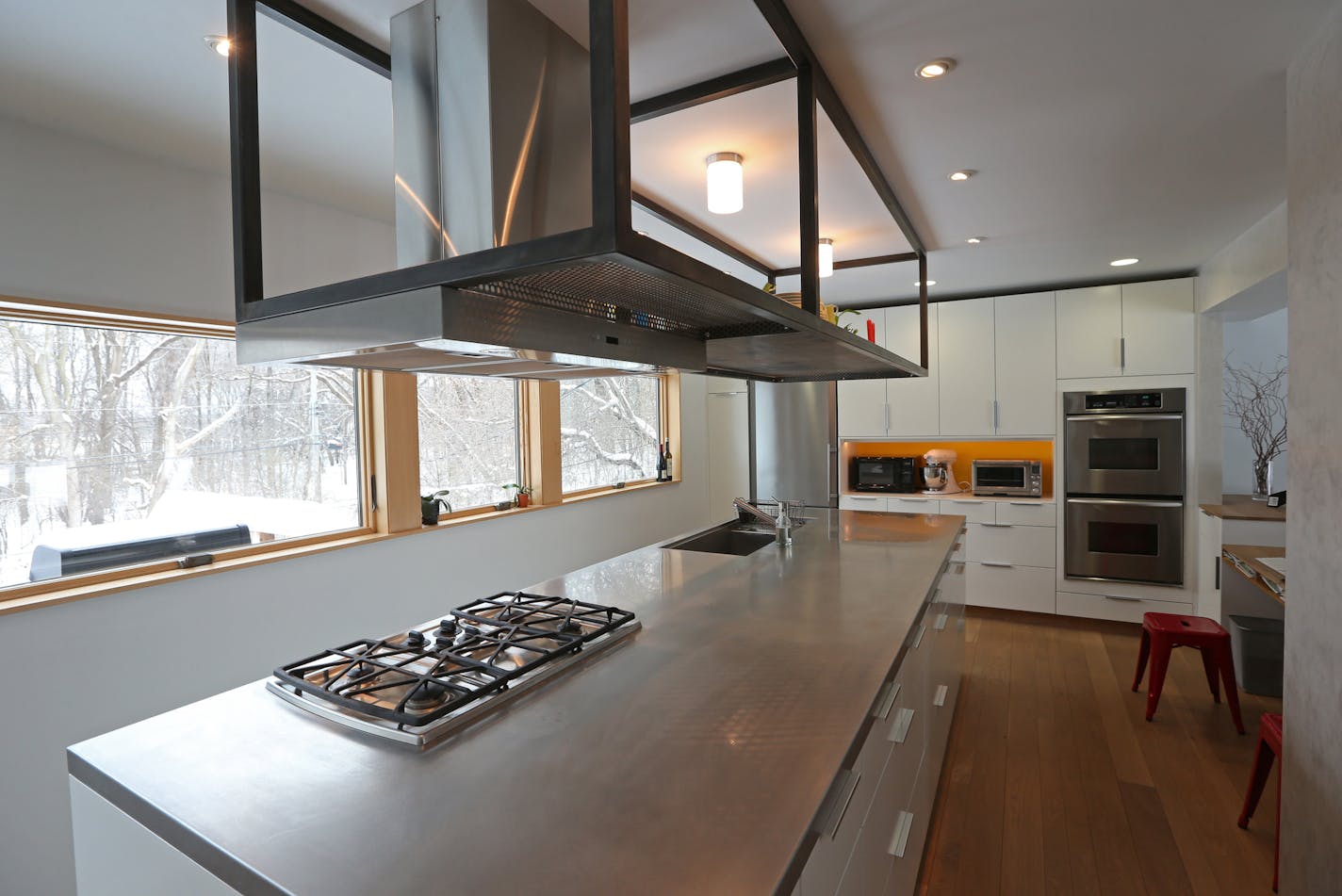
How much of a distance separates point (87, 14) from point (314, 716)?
64.7 inches

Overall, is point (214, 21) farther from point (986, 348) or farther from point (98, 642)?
point (986, 348)

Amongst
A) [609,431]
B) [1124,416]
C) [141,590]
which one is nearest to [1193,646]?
[1124,416]

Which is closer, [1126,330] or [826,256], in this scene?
[826,256]

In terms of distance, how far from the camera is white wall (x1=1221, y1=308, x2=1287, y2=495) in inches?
180

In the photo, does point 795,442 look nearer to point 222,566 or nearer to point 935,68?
point 935,68

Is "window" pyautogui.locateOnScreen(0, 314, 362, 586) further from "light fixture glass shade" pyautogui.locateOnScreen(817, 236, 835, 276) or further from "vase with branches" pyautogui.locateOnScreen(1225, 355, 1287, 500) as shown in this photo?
"vase with branches" pyautogui.locateOnScreen(1225, 355, 1287, 500)

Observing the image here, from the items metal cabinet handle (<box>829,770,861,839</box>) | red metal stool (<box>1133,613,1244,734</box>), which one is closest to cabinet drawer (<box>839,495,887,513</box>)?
red metal stool (<box>1133,613,1244,734</box>)

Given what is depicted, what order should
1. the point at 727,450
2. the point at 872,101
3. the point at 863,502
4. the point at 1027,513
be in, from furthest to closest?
1. the point at 727,450
2. the point at 863,502
3. the point at 1027,513
4. the point at 872,101

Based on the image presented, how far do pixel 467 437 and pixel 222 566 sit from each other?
1526mm

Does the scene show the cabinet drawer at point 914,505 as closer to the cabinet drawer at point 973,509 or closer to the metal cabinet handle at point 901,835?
the cabinet drawer at point 973,509

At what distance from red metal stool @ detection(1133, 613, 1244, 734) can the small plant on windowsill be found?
3395 mm

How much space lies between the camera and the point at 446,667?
1.40 m

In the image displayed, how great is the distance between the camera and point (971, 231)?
325 cm

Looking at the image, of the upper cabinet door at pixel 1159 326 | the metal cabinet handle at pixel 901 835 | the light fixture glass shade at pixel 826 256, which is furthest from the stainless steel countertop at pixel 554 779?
the upper cabinet door at pixel 1159 326
